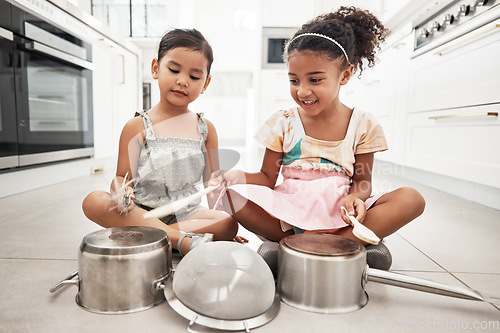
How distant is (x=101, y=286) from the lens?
54 centimetres

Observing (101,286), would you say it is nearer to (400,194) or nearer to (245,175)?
(245,175)

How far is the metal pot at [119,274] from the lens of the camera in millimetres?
532

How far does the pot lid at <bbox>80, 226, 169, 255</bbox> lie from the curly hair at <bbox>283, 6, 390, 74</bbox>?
0.49m

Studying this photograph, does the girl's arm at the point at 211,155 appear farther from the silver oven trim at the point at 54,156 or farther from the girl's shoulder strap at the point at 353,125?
the silver oven trim at the point at 54,156

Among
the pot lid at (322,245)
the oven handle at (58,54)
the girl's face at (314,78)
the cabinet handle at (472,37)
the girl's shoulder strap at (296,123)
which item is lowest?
the pot lid at (322,245)

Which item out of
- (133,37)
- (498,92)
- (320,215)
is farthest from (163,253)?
(133,37)

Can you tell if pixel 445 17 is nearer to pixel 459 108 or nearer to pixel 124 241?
pixel 459 108

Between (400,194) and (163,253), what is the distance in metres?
0.49

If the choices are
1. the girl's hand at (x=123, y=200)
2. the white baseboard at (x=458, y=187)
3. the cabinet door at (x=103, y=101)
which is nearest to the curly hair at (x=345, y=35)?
the girl's hand at (x=123, y=200)

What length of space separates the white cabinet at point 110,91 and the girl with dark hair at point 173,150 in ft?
4.55

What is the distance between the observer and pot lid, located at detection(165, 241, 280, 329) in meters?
0.49

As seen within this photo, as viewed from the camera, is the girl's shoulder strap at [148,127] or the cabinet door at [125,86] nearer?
the girl's shoulder strap at [148,127]

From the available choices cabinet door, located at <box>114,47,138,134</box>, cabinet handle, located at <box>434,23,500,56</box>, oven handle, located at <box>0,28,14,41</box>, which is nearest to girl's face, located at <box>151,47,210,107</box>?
oven handle, located at <box>0,28,14,41</box>

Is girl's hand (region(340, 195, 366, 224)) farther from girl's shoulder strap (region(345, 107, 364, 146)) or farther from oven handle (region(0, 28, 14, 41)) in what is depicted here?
oven handle (region(0, 28, 14, 41))
